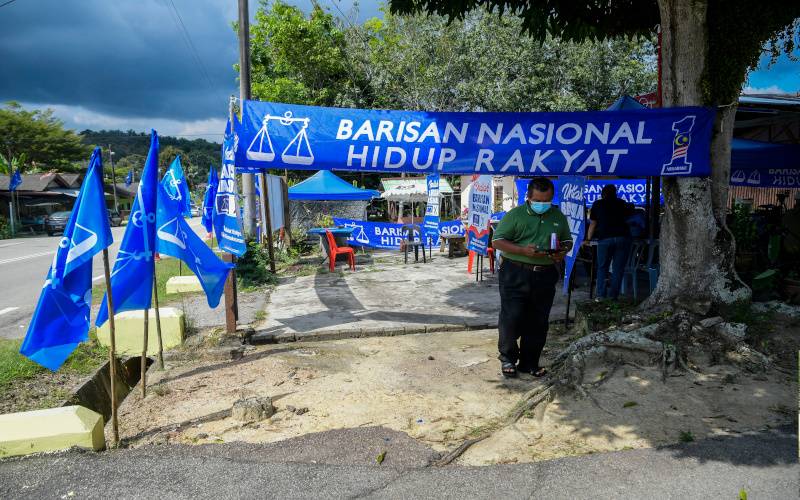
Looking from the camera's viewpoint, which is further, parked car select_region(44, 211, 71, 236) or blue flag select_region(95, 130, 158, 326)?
parked car select_region(44, 211, 71, 236)

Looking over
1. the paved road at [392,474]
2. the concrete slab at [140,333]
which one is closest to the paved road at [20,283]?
the concrete slab at [140,333]

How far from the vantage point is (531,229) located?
4922mm

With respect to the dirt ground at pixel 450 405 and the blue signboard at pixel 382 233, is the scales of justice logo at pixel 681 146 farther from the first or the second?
the blue signboard at pixel 382 233

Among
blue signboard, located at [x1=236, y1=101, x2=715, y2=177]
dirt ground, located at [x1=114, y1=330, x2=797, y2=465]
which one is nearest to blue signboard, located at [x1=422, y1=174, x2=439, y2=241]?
blue signboard, located at [x1=236, y1=101, x2=715, y2=177]

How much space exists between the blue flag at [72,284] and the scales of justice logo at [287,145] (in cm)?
218

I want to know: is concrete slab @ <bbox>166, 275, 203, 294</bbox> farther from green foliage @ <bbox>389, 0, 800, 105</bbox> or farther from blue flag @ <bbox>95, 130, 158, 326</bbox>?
green foliage @ <bbox>389, 0, 800, 105</bbox>

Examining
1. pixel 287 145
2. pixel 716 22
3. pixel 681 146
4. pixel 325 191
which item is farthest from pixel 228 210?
pixel 325 191

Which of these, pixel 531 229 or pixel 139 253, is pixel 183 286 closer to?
pixel 139 253

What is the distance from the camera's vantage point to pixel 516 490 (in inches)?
123

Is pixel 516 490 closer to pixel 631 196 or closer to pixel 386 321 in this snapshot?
pixel 386 321

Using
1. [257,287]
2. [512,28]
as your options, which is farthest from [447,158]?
[512,28]

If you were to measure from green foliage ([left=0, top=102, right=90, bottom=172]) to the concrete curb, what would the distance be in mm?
45056

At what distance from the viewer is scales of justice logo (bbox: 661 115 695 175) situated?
5.56 meters

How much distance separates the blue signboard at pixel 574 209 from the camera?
664 centimetres
